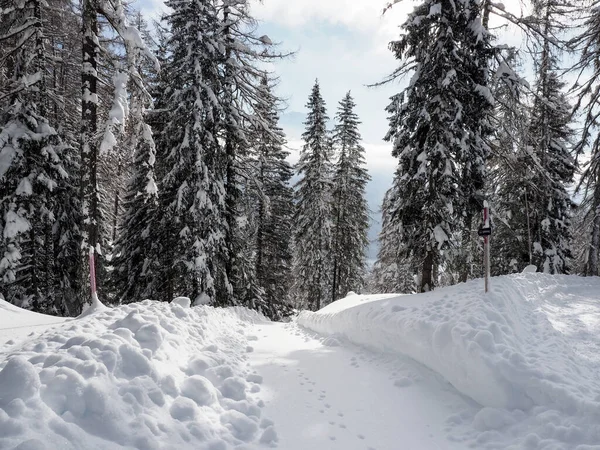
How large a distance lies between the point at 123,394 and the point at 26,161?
437 inches

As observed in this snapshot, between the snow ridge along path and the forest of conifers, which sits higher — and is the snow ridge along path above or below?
below

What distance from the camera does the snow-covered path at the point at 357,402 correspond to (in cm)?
401

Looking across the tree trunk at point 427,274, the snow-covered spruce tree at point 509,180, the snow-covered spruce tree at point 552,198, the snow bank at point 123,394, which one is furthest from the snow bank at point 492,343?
the snow-covered spruce tree at point 552,198

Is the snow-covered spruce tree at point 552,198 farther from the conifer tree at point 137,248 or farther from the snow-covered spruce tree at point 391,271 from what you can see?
the conifer tree at point 137,248

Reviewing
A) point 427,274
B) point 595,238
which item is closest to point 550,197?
point 595,238

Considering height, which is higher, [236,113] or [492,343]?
[236,113]

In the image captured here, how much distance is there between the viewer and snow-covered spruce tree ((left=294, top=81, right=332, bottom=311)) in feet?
86.1

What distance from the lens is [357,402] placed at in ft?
16.6

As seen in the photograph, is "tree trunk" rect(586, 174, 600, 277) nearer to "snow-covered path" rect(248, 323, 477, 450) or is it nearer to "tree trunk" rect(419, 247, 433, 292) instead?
"tree trunk" rect(419, 247, 433, 292)

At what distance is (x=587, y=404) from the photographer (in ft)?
12.3

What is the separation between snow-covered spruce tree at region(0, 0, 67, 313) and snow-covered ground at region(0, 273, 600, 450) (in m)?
5.05

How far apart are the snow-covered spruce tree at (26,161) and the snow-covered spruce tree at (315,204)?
666 inches

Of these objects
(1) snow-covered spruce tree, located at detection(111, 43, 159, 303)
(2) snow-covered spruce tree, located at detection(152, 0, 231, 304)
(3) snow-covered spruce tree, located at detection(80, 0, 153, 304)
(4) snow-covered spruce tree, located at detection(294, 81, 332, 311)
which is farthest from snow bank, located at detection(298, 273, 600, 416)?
(4) snow-covered spruce tree, located at detection(294, 81, 332, 311)

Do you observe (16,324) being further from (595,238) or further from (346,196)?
(346,196)
